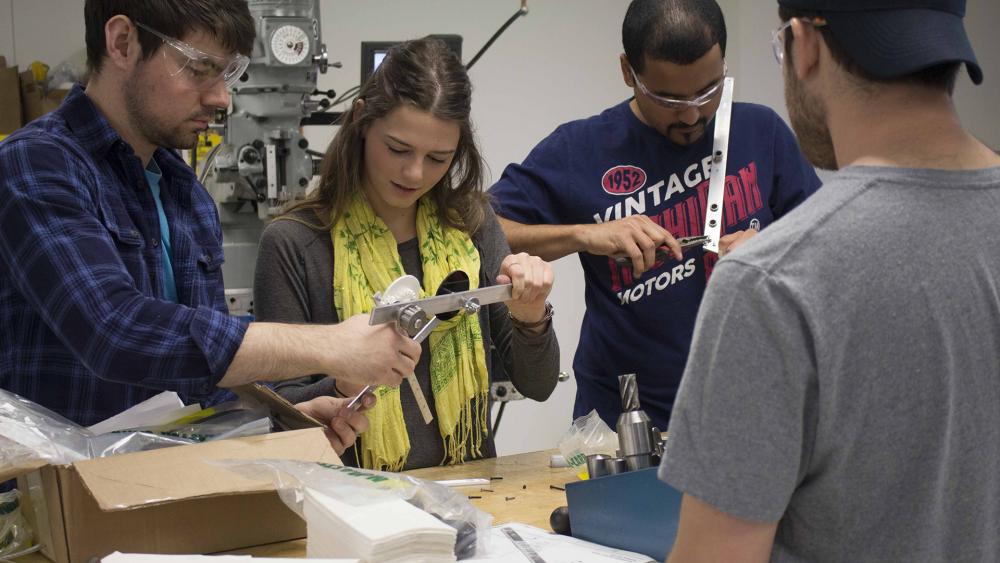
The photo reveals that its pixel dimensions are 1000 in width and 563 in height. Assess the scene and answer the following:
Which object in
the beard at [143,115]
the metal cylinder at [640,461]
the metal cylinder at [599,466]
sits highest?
the beard at [143,115]

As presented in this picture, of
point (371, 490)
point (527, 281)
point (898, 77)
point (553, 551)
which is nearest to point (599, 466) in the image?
point (553, 551)

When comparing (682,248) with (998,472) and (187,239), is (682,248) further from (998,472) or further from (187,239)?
(998,472)

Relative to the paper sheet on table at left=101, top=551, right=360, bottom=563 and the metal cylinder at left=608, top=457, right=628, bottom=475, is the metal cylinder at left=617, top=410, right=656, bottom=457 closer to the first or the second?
the metal cylinder at left=608, top=457, right=628, bottom=475

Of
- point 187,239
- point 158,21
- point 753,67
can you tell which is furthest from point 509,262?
point 753,67

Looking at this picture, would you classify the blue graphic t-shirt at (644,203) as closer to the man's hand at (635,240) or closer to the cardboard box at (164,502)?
the man's hand at (635,240)

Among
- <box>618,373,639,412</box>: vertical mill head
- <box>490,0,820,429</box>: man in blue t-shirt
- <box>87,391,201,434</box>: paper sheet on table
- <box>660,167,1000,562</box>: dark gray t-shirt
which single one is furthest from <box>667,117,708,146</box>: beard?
<box>660,167,1000,562</box>: dark gray t-shirt

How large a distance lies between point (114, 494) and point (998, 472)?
3.26ft

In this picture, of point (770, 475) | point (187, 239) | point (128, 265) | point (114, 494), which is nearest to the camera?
point (770, 475)

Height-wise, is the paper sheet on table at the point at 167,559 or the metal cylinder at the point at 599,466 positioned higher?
the metal cylinder at the point at 599,466

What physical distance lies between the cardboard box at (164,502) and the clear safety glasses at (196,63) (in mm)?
655

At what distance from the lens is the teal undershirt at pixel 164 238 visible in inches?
68.4

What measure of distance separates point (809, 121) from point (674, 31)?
1.12 metres

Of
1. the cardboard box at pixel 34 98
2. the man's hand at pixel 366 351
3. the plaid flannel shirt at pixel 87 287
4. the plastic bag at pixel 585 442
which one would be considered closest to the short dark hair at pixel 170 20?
the plaid flannel shirt at pixel 87 287

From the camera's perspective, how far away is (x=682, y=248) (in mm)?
2146
